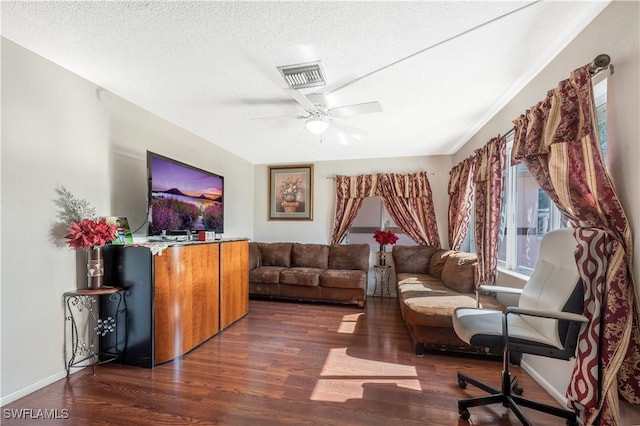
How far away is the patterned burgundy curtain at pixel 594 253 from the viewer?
1.30 m

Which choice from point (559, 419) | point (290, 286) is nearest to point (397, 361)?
point (559, 419)

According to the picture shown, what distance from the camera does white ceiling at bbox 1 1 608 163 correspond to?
149 cm

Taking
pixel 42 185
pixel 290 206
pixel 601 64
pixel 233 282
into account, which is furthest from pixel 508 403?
pixel 290 206

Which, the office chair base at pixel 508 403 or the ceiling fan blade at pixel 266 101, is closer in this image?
the office chair base at pixel 508 403

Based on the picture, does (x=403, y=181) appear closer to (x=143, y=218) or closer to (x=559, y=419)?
(x=559, y=419)

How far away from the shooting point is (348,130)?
339 cm

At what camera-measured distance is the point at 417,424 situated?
1.60 meters

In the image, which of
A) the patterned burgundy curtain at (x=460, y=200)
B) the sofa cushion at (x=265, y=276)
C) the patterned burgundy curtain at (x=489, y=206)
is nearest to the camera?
the patterned burgundy curtain at (x=489, y=206)

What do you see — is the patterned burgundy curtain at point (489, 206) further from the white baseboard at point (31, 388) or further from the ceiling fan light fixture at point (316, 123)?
the white baseboard at point (31, 388)

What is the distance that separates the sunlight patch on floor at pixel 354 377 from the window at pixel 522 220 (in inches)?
61.1

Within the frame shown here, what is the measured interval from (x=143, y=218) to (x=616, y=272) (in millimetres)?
3642

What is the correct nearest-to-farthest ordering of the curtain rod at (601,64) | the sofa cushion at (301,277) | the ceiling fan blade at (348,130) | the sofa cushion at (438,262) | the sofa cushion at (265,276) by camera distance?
the curtain rod at (601,64) → the ceiling fan blade at (348,130) → the sofa cushion at (438,262) → the sofa cushion at (301,277) → the sofa cushion at (265,276)

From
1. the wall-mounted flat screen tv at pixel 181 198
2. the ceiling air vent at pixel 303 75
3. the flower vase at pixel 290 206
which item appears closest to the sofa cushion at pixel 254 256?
the flower vase at pixel 290 206

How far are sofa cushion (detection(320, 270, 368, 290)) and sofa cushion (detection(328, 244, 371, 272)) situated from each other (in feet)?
1.14
